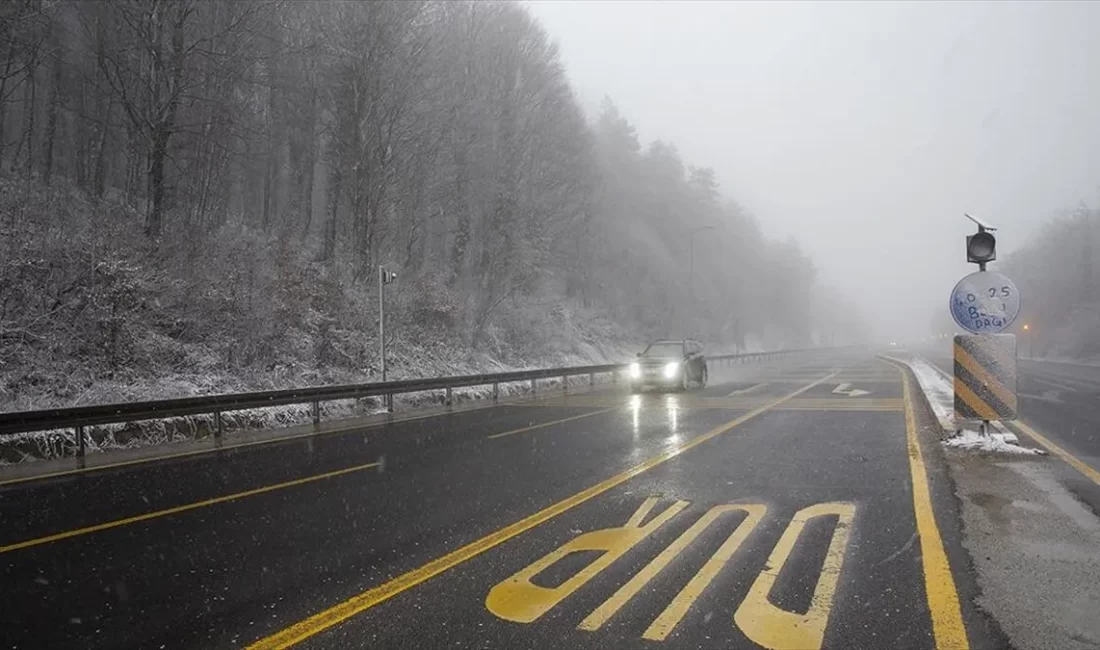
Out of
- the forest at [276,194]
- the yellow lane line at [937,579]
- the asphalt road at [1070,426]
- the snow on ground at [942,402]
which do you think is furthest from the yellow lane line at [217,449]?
the asphalt road at [1070,426]

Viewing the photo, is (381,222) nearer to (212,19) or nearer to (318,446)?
(212,19)

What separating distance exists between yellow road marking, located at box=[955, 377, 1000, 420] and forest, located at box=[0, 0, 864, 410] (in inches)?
576

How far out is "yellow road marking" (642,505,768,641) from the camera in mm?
3867

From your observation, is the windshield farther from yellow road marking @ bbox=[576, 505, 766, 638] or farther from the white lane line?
yellow road marking @ bbox=[576, 505, 766, 638]

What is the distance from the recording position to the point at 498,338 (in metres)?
30.0

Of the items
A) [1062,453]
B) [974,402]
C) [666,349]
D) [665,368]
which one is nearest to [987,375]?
[974,402]

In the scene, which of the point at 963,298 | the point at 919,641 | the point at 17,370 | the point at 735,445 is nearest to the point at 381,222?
the point at 17,370

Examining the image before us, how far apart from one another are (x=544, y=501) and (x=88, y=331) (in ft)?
40.2

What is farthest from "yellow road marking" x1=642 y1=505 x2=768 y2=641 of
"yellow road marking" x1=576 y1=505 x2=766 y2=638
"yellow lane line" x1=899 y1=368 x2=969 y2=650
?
"yellow lane line" x1=899 y1=368 x2=969 y2=650

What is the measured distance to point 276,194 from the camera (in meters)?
35.2

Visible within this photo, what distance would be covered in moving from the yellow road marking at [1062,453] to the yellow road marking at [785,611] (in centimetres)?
481

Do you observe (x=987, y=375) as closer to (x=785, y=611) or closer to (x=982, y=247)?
(x=982, y=247)

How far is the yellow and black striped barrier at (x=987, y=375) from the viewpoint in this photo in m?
9.41

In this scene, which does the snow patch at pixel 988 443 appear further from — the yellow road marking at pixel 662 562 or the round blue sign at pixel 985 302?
the yellow road marking at pixel 662 562
